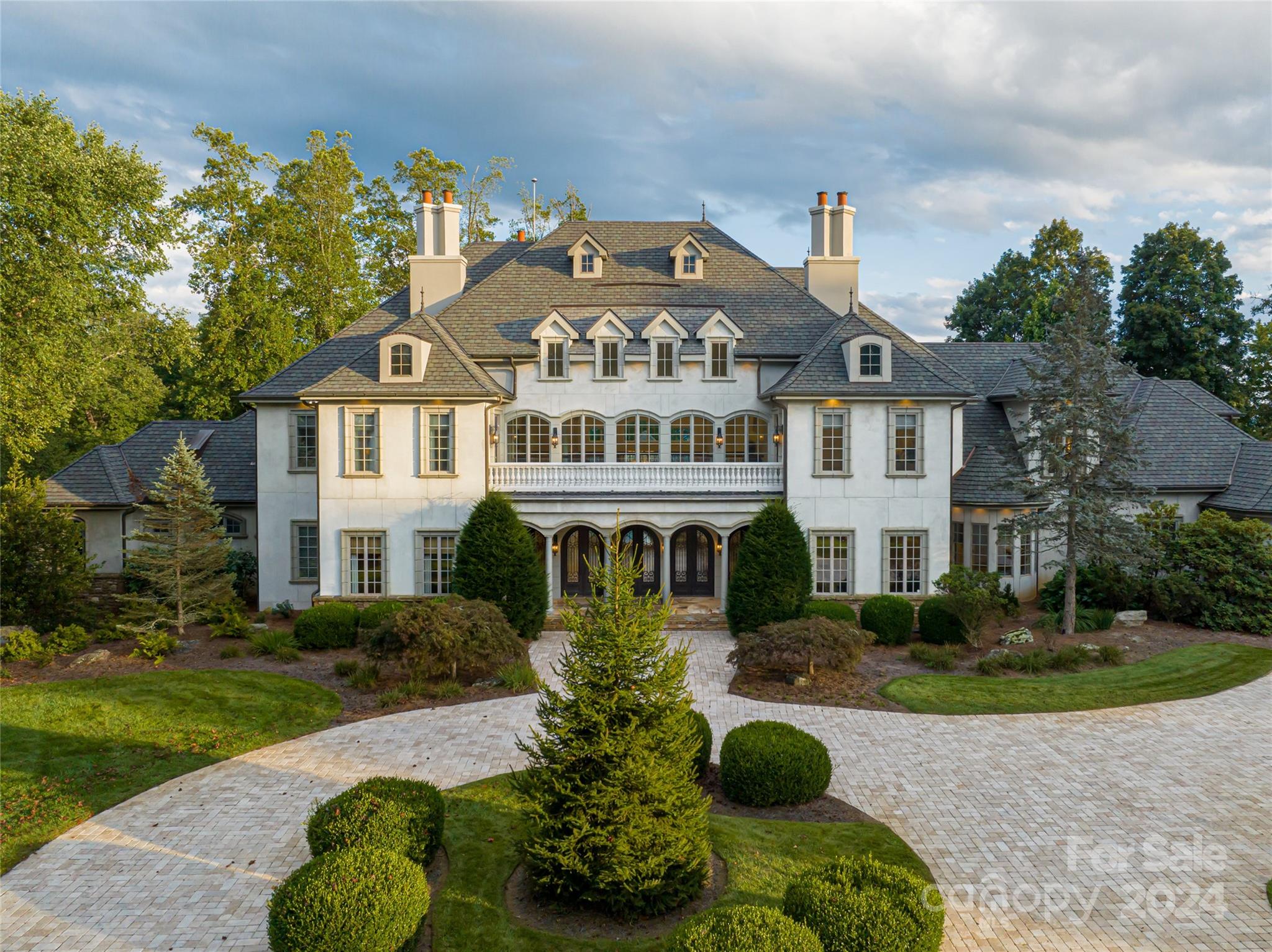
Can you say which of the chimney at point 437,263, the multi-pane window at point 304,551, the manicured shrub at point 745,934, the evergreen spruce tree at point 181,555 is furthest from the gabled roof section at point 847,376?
the manicured shrub at point 745,934

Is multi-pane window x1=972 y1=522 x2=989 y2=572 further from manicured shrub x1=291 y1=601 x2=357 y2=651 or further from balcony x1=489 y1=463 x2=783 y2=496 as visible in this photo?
manicured shrub x1=291 y1=601 x2=357 y2=651

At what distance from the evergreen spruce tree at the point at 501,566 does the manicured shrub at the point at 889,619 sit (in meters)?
9.26

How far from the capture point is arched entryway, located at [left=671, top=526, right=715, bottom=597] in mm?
27109

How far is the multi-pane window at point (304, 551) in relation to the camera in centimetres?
2591

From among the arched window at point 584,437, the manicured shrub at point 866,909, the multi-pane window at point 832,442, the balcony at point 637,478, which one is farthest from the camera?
the arched window at point 584,437

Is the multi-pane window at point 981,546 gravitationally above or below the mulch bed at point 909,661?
above

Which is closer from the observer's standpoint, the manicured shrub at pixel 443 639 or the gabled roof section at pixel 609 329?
the manicured shrub at pixel 443 639

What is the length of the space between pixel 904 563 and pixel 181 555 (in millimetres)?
21633

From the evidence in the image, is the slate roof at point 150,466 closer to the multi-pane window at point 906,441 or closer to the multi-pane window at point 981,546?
the multi-pane window at point 906,441

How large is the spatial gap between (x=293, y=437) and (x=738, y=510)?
49.2ft

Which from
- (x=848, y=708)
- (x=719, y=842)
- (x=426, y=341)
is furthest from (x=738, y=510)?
(x=719, y=842)

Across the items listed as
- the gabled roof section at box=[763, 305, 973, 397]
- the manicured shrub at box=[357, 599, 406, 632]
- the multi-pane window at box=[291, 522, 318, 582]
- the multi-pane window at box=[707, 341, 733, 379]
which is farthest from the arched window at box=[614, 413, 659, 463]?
the multi-pane window at box=[291, 522, 318, 582]

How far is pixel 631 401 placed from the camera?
86.3ft

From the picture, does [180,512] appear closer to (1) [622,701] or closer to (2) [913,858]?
(1) [622,701]
